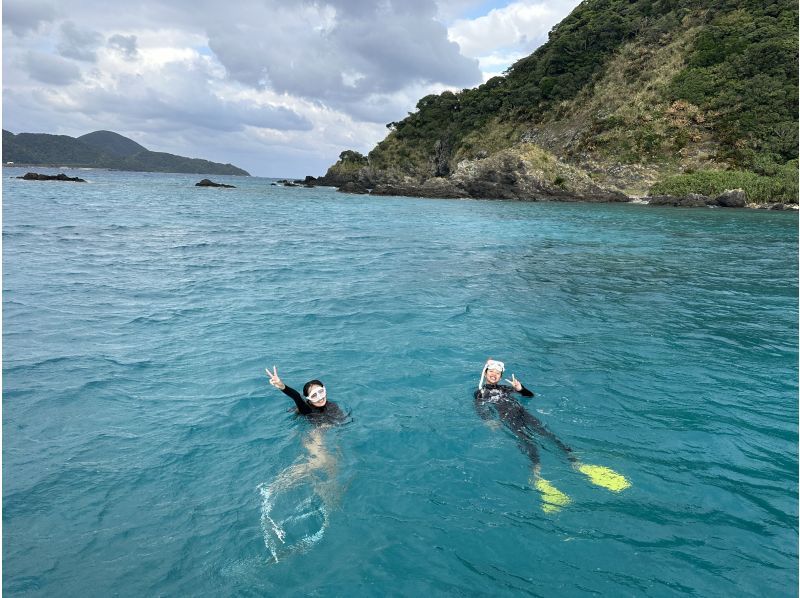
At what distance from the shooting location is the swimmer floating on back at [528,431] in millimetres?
7262

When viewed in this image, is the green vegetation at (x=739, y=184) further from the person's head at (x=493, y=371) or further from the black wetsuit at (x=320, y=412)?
the black wetsuit at (x=320, y=412)

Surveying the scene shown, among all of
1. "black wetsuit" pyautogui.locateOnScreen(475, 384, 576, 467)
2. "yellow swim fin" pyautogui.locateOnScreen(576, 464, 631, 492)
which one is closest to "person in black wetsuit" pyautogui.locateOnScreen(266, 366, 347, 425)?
"black wetsuit" pyautogui.locateOnScreen(475, 384, 576, 467)

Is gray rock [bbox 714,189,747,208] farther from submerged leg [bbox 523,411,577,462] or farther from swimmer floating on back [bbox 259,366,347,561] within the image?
swimmer floating on back [bbox 259,366,347,561]

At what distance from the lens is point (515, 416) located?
30.2 feet

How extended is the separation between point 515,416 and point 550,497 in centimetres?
219

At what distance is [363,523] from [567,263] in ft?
72.4

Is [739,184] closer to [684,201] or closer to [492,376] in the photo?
[684,201]

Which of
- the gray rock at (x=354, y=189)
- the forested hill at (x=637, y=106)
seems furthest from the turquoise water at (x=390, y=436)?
the gray rock at (x=354, y=189)

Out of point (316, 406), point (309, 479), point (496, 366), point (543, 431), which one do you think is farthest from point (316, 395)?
point (543, 431)

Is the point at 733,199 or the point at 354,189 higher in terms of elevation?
the point at 733,199

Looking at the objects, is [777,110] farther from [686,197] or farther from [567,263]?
[567,263]

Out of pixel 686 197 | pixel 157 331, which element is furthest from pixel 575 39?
pixel 157 331

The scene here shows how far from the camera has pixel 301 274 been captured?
2269 cm

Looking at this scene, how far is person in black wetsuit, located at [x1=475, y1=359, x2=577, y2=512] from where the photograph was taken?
7223 mm
